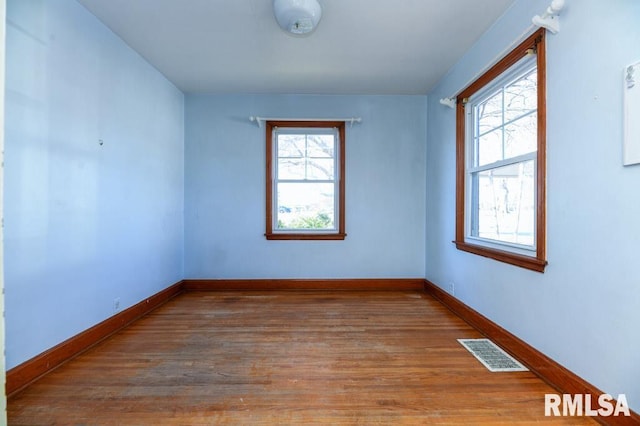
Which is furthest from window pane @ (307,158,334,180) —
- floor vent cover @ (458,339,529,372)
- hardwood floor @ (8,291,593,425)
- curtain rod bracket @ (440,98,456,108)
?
floor vent cover @ (458,339,529,372)

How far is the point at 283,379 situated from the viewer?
1876 millimetres

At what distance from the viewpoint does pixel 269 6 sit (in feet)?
7.23

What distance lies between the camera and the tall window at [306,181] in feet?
13.1

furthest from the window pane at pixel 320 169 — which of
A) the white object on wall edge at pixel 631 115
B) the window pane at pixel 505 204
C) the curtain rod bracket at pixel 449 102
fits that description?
the white object on wall edge at pixel 631 115

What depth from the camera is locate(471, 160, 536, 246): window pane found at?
83.8 inches

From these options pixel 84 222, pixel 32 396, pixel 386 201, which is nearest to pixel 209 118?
pixel 84 222

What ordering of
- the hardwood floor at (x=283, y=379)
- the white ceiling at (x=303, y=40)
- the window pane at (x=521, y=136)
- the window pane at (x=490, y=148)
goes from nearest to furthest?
the hardwood floor at (x=283, y=379), the window pane at (x=521, y=136), the white ceiling at (x=303, y=40), the window pane at (x=490, y=148)

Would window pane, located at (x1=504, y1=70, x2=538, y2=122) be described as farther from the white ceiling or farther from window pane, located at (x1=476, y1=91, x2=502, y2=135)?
the white ceiling

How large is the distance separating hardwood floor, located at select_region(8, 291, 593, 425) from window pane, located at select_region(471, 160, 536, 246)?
899mm

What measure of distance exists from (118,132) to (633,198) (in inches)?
138

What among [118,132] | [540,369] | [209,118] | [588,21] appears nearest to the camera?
[588,21]

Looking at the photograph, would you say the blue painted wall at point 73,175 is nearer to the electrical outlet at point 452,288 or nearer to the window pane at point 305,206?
the window pane at point 305,206

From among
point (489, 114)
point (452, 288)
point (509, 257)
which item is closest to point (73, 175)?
point (509, 257)

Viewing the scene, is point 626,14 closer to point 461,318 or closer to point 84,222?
point 461,318
